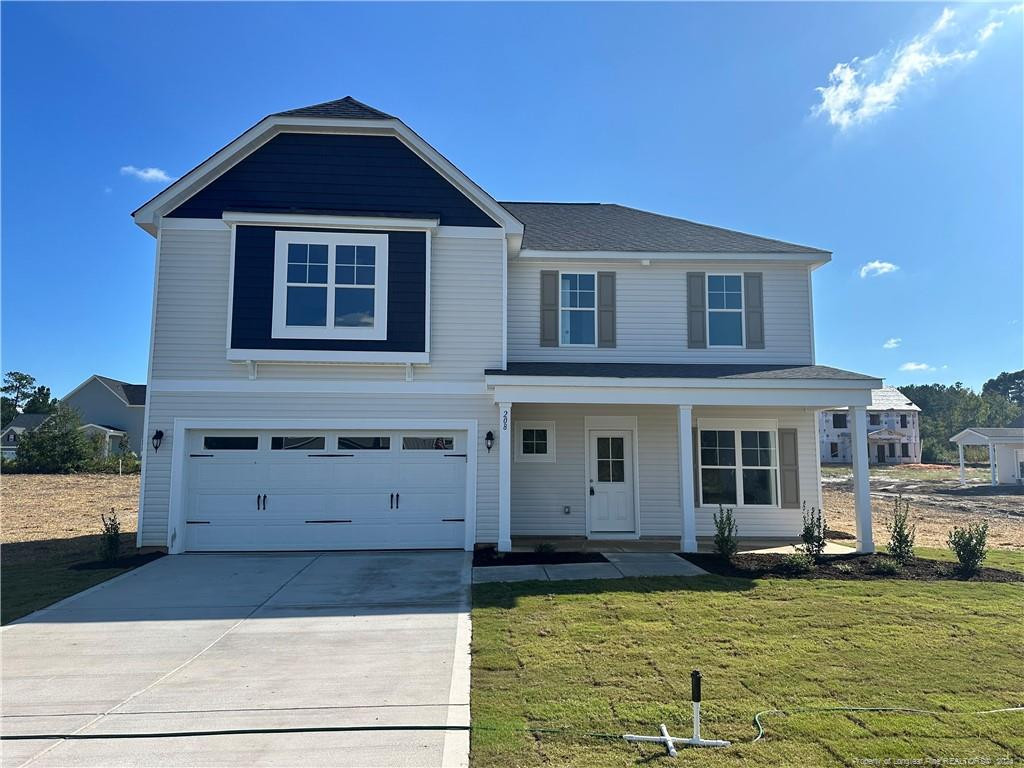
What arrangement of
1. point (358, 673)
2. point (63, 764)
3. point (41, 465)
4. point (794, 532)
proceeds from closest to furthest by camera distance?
Answer: point (63, 764) → point (358, 673) → point (794, 532) → point (41, 465)

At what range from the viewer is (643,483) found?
12.6 metres

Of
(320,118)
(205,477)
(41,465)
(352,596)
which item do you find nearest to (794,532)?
(352,596)

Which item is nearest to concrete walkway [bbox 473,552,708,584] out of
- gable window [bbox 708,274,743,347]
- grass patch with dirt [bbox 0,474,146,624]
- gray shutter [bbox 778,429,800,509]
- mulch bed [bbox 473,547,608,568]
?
mulch bed [bbox 473,547,608,568]

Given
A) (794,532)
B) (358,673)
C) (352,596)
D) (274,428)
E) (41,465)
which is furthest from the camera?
(41,465)

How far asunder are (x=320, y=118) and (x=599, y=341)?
7081 millimetres

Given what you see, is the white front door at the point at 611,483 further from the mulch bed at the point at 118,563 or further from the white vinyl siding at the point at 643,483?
the mulch bed at the point at 118,563

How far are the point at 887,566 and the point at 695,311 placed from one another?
19.8ft

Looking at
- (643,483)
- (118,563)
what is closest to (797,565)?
(643,483)

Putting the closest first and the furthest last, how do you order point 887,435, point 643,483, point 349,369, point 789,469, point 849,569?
point 849,569 < point 349,369 < point 643,483 < point 789,469 < point 887,435

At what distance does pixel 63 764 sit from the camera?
12.8 ft

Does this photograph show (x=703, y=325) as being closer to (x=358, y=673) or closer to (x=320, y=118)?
(x=320, y=118)

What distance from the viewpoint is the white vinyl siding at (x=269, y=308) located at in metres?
11.2

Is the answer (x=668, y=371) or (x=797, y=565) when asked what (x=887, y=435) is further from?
(x=797, y=565)

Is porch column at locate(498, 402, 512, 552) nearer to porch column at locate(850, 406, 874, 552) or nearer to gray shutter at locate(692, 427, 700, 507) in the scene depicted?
gray shutter at locate(692, 427, 700, 507)
